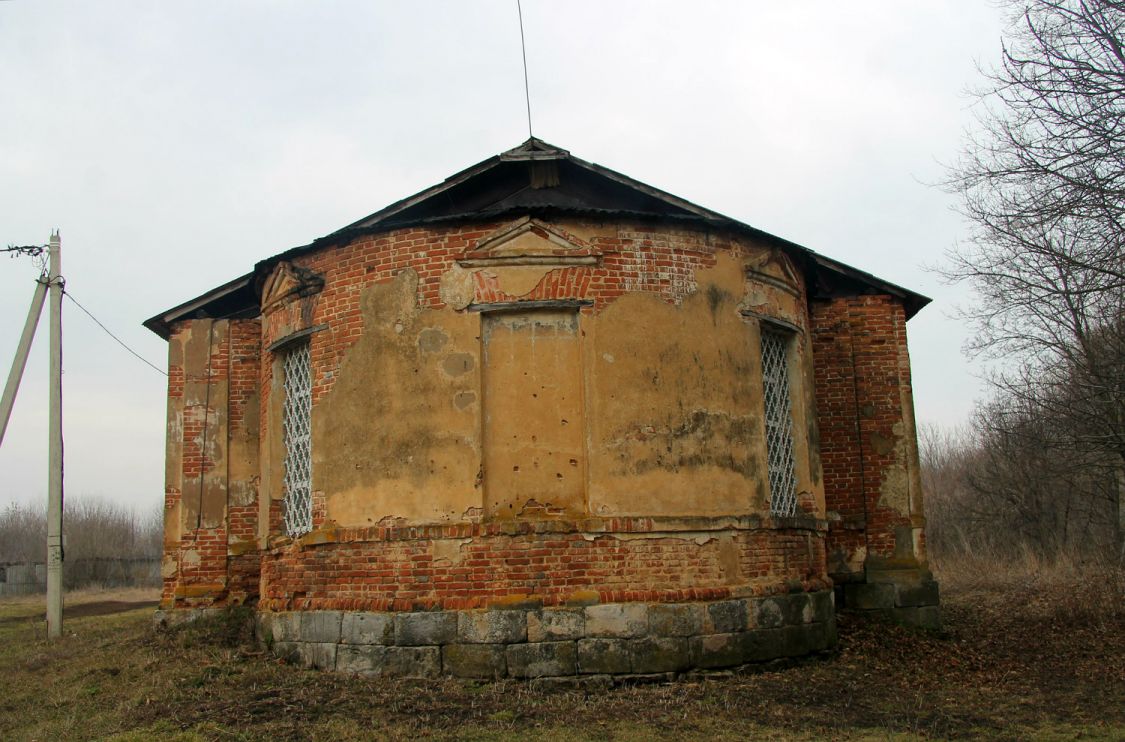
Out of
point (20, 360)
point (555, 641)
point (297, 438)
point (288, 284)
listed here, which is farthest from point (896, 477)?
point (20, 360)

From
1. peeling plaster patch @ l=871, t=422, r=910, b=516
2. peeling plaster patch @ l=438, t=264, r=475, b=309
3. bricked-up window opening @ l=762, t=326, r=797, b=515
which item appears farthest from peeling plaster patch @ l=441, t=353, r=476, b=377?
peeling plaster patch @ l=871, t=422, r=910, b=516

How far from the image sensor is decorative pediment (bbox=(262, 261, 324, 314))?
34.9ft

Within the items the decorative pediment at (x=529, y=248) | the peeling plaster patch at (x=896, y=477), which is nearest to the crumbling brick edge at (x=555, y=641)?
the decorative pediment at (x=529, y=248)

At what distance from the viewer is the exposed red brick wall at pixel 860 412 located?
12641mm

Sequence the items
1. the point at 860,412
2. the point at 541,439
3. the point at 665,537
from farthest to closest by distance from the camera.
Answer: the point at 860,412 < the point at 541,439 < the point at 665,537

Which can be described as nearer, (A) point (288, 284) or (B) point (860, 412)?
(A) point (288, 284)

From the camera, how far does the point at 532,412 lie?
31.5 ft

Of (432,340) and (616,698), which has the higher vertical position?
(432,340)

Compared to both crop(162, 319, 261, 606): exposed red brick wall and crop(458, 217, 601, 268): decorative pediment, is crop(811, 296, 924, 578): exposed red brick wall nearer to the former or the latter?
crop(458, 217, 601, 268): decorative pediment

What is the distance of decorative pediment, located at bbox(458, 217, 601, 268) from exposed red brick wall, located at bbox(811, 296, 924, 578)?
459 centimetres

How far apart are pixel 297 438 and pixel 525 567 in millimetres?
3404

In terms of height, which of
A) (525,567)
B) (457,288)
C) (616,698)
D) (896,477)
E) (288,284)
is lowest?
(616,698)

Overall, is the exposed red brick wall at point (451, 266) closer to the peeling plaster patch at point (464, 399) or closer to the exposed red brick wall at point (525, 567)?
the peeling plaster patch at point (464, 399)

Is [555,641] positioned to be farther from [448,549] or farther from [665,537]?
[665,537]
